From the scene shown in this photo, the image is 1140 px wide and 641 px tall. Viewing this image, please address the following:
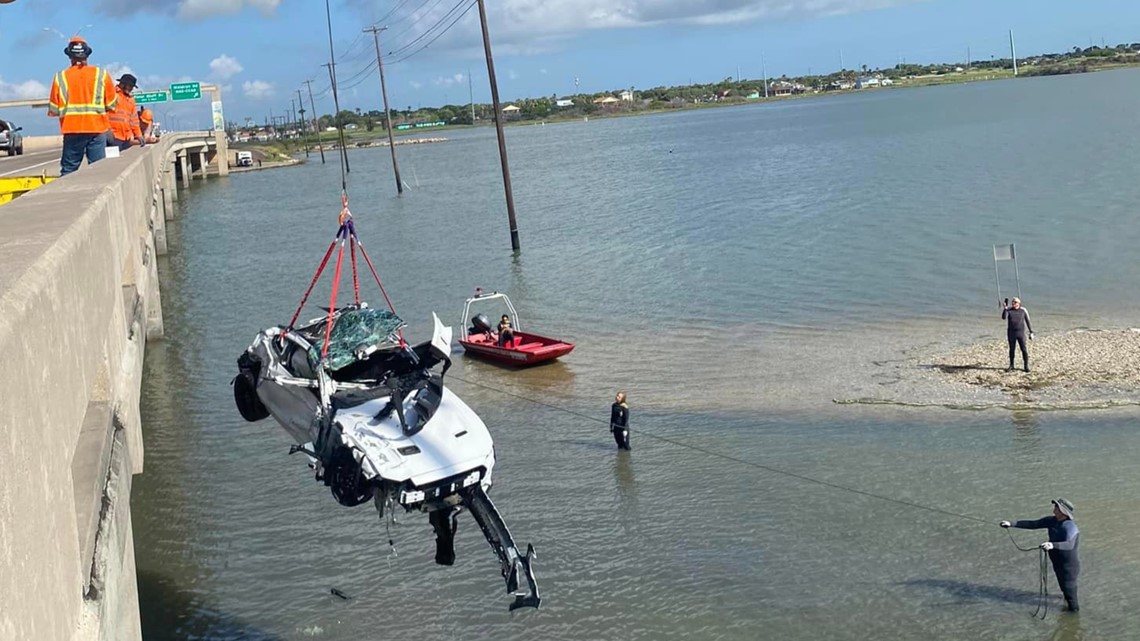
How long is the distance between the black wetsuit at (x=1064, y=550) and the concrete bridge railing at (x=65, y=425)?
399 inches

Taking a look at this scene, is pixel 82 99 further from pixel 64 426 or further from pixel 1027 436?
pixel 1027 436

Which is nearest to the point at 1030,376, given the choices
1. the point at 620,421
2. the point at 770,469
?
the point at 770,469

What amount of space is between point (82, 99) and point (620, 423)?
1005 centimetres

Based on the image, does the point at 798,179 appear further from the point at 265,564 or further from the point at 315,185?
the point at 265,564

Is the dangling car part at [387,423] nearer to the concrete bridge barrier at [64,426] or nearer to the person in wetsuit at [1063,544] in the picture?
the concrete bridge barrier at [64,426]

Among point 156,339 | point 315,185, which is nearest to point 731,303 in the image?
point 156,339

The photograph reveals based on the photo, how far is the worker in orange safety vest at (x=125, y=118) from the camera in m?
20.9

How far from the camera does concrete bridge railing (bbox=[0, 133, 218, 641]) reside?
4.77 m

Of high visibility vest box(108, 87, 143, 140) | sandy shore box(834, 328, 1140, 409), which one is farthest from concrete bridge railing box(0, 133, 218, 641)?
sandy shore box(834, 328, 1140, 409)

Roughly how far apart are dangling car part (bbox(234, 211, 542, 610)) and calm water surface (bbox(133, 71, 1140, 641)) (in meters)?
5.00

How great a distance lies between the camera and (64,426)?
6.55 m

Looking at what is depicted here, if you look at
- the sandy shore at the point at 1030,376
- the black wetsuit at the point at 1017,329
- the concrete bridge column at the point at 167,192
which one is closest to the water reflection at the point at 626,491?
the sandy shore at the point at 1030,376

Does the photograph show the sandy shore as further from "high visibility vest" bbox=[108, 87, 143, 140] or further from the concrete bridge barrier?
the concrete bridge barrier

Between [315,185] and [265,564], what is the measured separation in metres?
93.2
